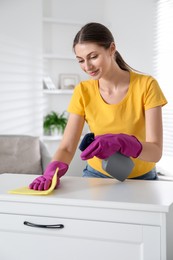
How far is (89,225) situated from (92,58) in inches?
26.3

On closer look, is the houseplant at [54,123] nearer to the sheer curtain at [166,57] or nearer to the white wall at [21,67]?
the white wall at [21,67]

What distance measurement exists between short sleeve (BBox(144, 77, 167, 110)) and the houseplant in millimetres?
3200

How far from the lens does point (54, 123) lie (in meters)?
4.82

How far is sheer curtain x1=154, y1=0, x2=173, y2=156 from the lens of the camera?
12.2 ft

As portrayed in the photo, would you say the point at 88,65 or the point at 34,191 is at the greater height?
the point at 88,65

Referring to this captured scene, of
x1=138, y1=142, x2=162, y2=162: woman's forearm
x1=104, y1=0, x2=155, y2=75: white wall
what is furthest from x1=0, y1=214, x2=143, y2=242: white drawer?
x1=104, y1=0, x2=155, y2=75: white wall

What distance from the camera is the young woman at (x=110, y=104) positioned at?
1574 mm

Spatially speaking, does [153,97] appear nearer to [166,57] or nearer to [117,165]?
[117,165]

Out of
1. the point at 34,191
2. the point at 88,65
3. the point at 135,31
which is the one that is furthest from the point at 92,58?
the point at 135,31

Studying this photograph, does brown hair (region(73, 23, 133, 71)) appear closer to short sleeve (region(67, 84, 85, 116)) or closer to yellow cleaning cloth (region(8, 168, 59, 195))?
short sleeve (region(67, 84, 85, 116))

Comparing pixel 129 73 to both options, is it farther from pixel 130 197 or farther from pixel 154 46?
pixel 154 46

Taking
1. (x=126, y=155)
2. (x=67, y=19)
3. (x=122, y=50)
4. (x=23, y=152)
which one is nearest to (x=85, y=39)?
(x=126, y=155)

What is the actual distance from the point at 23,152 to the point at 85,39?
6.77 ft

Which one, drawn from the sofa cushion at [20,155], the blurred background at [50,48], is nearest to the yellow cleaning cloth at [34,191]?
the sofa cushion at [20,155]
